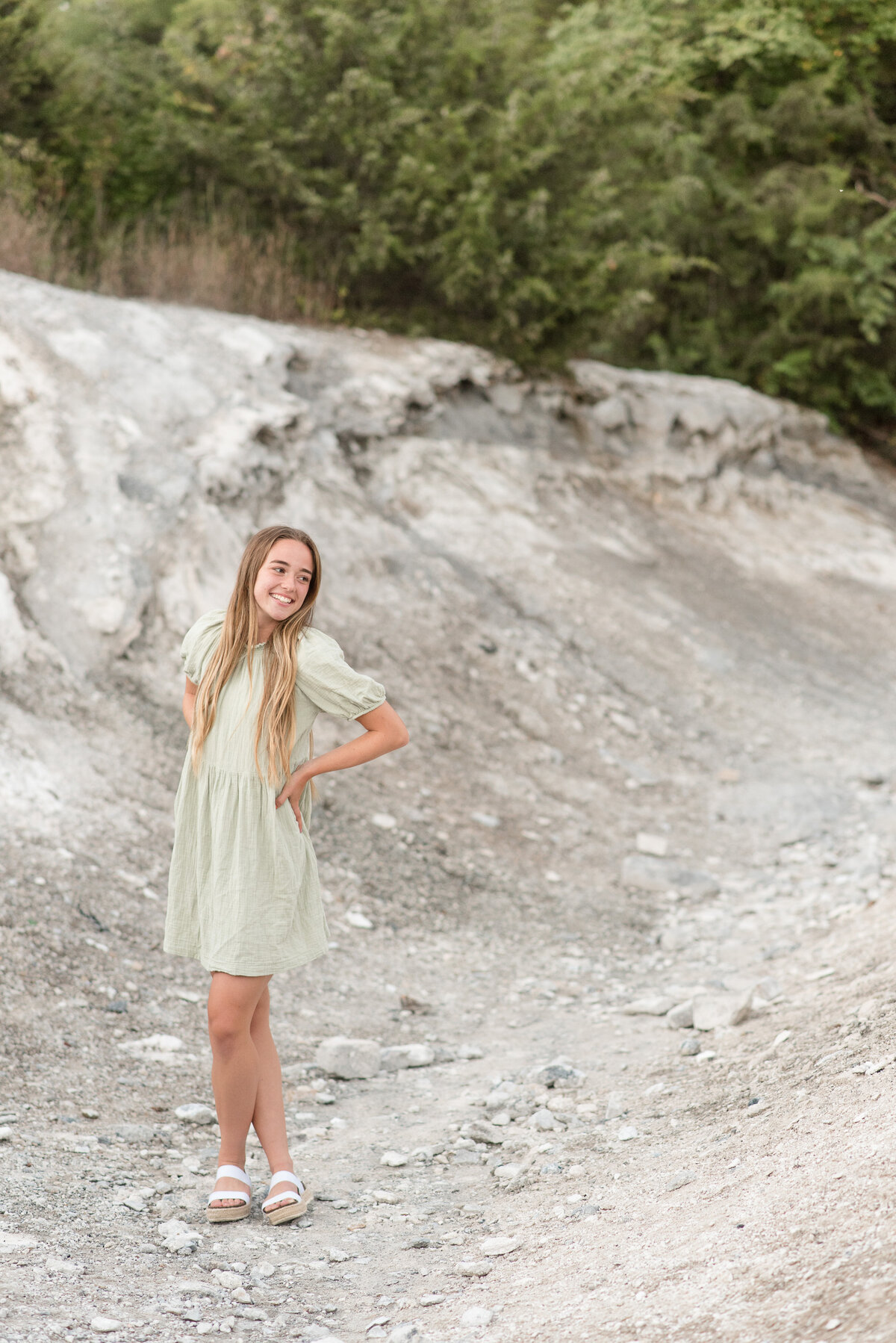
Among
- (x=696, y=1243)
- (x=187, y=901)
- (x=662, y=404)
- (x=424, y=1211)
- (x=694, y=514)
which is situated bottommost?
(x=424, y=1211)

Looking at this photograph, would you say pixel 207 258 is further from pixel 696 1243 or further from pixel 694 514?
pixel 696 1243

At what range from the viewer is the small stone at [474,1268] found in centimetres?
262

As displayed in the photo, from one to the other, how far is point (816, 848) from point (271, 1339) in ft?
16.1

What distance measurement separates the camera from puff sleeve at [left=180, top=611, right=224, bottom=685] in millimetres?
3100

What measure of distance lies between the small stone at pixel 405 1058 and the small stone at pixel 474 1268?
148cm

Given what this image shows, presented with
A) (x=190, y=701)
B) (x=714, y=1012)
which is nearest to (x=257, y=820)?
(x=190, y=701)

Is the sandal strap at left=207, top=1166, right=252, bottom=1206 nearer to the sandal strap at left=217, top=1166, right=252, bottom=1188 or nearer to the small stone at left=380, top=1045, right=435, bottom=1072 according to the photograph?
the sandal strap at left=217, top=1166, right=252, bottom=1188

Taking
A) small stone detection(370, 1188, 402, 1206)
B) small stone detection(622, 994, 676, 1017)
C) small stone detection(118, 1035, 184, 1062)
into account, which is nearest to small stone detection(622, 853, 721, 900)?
small stone detection(622, 994, 676, 1017)

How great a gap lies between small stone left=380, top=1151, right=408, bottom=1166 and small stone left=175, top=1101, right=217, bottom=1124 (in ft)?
1.95

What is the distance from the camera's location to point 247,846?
291 centimetres

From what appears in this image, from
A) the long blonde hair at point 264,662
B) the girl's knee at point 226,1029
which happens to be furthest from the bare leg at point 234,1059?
the long blonde hair at point 264,662

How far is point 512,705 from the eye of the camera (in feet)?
24.8

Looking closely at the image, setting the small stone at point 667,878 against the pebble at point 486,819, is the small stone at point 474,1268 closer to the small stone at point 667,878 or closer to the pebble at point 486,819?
the small stone at point 667,878

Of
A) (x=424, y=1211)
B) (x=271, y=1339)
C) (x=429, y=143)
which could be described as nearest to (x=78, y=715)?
(x=424, y=1211)
